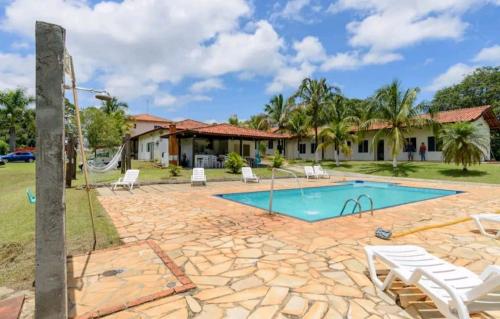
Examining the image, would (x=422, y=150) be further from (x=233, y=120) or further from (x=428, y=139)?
(x=233, y=120)

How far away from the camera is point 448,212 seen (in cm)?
728

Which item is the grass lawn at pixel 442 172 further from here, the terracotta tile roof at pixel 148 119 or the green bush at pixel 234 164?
the terracotta tile roof at pixel 148 119

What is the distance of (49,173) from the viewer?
227 cm

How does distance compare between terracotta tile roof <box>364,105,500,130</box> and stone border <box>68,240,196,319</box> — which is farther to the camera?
terracotta tile roof <box>364,105,500,130</box>

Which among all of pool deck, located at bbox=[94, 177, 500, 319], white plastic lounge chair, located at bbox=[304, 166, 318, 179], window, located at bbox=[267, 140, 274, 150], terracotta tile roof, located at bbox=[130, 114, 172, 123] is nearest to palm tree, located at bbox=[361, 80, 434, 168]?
white plastic lounge chair, located at bbox=[304, 166, 318, 179]

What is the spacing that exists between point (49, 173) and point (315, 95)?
2479 cm

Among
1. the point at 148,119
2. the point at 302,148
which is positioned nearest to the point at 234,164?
the point at 302,148

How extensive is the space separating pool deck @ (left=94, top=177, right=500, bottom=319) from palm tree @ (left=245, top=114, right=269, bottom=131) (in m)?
29.0

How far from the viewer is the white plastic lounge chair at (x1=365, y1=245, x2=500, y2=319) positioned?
6.92ft

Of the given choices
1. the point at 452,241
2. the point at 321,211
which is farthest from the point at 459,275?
the point at 321,211

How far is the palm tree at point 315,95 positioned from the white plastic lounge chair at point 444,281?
23184mm

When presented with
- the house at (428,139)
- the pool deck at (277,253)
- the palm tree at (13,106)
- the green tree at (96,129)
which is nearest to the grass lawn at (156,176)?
the pool deck at (277,253)

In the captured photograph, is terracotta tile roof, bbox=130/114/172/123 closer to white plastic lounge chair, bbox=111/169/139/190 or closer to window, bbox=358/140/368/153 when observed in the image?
window, bbox=358/140/368/153

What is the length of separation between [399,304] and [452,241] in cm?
284
